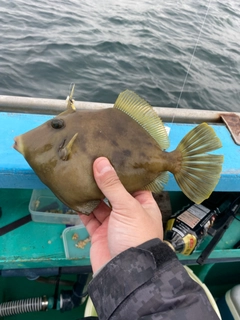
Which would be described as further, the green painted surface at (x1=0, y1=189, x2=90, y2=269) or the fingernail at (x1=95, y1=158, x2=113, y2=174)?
the green painted surface at (x1=0, y1=189, x2=90, y2=269)

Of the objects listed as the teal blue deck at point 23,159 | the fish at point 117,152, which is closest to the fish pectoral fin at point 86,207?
the fish at point 117,152

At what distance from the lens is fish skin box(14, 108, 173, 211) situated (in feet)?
4.42

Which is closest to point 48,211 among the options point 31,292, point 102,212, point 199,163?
point 102,212

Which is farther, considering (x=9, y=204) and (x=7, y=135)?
(x=9, y=204)

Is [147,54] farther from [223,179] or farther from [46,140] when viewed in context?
[46,140]

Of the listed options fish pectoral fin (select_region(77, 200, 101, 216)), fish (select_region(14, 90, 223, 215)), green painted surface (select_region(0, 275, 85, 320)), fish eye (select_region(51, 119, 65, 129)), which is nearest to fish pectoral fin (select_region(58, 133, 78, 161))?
fish (select_region(14, 90, 223, 215))

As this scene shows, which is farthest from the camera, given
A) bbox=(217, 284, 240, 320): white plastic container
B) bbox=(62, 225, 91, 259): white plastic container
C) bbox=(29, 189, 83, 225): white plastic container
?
bbox=(217, 284, 240, 320): white plastic container

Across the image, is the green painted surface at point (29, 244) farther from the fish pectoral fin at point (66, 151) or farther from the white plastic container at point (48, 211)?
the fish pectoral fin at point (66, 151)

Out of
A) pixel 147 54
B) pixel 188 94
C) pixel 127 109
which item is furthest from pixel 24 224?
pixel 147 54

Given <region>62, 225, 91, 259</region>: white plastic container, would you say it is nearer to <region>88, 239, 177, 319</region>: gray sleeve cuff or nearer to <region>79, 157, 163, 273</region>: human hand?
<region>79, 157, 163, 273</region>: human hand

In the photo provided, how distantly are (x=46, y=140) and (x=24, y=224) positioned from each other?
107 centimetres

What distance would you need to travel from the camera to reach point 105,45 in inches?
284

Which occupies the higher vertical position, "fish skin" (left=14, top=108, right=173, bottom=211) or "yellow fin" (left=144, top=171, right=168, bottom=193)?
"fish skin" (left=14, top=108, right=173, bottom=211)

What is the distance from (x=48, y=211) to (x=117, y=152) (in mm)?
1125
